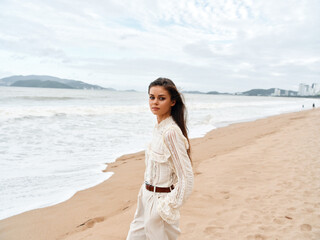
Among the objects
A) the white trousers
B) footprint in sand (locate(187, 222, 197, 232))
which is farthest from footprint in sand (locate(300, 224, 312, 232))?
the white trousers

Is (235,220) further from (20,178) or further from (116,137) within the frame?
(116,137)

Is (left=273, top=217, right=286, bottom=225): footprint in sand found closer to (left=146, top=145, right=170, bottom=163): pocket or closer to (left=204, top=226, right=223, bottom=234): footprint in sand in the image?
(left=204, top=226, right=223, bottom=234): footprint in sand

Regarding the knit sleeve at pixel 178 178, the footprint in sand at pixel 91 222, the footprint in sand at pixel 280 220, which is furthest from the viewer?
the footprint in sand at pixel 91 222

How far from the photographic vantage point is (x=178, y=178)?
5.15ft

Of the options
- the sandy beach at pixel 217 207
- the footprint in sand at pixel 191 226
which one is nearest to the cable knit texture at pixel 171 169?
the sandy beach at pixel 217 207

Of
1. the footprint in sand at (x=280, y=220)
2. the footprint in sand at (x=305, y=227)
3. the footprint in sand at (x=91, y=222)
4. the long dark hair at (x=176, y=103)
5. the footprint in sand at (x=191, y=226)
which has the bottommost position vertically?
the footprint in sand at (x=91, y=222)

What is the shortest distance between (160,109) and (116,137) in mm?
8792

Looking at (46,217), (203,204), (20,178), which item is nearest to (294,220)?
(203,204)

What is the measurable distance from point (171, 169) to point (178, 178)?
0.13 metres

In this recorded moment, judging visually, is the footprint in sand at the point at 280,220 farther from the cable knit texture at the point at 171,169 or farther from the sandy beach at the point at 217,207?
the cable knit texture at the point at 171,169

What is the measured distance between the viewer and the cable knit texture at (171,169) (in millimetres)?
1548

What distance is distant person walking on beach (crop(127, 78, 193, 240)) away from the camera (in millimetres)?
1558

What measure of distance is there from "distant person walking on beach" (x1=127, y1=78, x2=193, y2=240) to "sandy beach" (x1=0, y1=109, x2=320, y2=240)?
160cm

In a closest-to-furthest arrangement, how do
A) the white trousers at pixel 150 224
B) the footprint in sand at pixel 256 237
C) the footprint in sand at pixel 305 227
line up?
the white trousers at pixel 150 224
the footprint in sand at pixel 256 237
the footprint in sand at pixel 305 227
